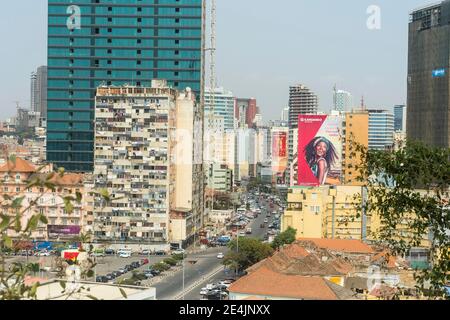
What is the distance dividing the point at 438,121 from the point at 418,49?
1305 mm

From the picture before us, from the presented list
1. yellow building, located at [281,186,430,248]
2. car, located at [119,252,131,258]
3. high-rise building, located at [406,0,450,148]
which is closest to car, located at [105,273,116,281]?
car, located at [119,252,131,258]

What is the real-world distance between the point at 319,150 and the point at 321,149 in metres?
0.04

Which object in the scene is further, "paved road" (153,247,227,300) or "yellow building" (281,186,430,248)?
"yellow building" (281,186,430,248)

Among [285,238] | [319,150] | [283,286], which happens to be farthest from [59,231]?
[283,286]

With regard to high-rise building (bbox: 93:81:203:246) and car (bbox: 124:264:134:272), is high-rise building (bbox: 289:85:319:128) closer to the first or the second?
high-rise building (bbox: 93:81:203:246)

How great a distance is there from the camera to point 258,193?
1731cm

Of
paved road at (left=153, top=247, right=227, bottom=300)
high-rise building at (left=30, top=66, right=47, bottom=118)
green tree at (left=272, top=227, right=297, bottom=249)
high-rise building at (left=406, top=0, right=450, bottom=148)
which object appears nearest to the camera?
paved road at (left=153, top=247, right=227, bottom=300)

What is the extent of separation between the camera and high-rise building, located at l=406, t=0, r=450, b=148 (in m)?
11.1

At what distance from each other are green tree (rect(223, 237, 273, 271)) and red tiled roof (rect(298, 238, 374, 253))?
0.72 meters

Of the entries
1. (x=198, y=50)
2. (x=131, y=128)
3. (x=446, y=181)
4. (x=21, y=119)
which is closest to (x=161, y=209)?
(x=131, y=128)

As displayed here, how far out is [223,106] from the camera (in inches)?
655

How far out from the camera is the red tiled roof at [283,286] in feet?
12.6
